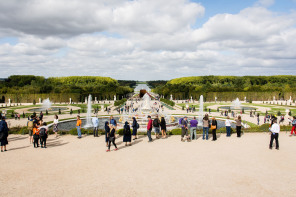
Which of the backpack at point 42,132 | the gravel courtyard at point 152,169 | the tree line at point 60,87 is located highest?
the tree line at point 60,87

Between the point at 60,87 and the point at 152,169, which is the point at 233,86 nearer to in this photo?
the point at 60,87

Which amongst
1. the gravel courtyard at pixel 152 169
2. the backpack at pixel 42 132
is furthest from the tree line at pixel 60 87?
the gravel courtyard at pixel 152 169

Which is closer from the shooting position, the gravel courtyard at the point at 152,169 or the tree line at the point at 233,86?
the gravel courtyard at the point at 152,169

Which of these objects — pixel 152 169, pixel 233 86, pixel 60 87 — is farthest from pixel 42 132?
pixel 233 86

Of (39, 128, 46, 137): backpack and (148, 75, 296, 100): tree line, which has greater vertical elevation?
(148, 75, 296, 100): tree line

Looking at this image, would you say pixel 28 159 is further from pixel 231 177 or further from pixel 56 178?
pixel 231 177

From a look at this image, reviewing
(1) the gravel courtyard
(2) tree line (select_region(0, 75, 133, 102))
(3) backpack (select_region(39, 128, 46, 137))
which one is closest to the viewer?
(1) the gravel courtyard

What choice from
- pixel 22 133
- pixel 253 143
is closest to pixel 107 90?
pixel 22 133

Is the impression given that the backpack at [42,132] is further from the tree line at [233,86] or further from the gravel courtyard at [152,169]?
Answer: the tree line at [233,86]

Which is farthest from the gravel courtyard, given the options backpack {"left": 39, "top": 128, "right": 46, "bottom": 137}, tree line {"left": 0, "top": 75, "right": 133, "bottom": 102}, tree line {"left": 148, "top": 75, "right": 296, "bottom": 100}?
tree line {"left": 148, "top": 75, "right": 296, "bottom": 100}

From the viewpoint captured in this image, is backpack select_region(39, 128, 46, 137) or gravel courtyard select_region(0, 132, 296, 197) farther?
backpack select_region(39, 128, 46, 137)

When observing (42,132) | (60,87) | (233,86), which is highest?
(233,86)

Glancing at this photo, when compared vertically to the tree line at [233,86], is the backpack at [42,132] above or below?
below

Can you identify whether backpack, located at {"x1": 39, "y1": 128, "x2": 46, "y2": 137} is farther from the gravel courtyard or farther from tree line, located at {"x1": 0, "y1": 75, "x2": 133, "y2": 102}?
tree line, located at {"x1": 0, "y1": 75, "x2": 133, "y2": 102}
